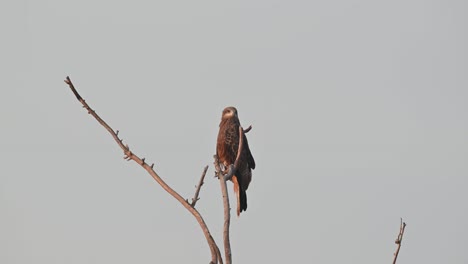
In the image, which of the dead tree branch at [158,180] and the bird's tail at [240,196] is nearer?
the dead tree branch at [158,180]

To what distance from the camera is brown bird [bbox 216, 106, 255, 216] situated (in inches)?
424

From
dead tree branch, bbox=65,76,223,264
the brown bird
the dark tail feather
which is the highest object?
the brown bird

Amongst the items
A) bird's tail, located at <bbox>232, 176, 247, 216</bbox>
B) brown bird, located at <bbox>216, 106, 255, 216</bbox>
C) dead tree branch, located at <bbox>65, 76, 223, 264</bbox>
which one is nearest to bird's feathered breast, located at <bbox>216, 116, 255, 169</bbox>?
brown bird, located at <bbox>216, 106, 255, 216</bbox>

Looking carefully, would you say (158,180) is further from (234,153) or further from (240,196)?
(234,153)

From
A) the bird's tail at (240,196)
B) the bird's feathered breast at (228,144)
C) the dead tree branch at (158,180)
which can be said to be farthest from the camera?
the bird's feathered breast at (228,144)

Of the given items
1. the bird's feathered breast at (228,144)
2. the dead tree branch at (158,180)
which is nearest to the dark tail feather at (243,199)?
the bird's feathered breast at (228,144)

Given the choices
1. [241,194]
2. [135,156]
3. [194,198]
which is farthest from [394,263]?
[241,194]

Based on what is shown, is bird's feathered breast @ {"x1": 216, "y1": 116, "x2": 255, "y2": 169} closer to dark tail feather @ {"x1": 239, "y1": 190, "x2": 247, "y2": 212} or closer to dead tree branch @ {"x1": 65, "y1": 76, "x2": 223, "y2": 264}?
dark tail feather @ {"x1": 239, "y1": 190, "x2": 247, "y2": 212}

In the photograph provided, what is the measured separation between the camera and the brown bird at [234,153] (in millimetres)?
10781

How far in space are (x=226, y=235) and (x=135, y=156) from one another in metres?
0.68

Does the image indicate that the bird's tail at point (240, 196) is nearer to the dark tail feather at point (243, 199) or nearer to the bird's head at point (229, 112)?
the dark tail feather at point (243, 199)

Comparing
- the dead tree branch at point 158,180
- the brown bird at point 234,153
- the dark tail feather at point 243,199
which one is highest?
the brown bird at point 234,153

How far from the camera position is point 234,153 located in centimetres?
1161

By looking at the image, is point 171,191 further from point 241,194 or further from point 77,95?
point 241,194
